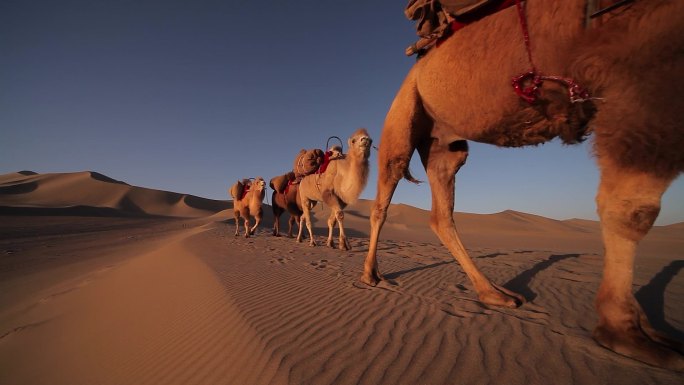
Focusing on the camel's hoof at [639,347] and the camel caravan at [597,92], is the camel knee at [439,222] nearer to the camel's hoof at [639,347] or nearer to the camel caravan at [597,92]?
the camel caravan at [597,92]

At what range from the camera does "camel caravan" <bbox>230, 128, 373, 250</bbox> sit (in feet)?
23.6

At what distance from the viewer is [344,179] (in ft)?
25.3

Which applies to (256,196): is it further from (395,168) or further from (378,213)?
(395,168)

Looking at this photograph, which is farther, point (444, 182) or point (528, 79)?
point (444, 182)

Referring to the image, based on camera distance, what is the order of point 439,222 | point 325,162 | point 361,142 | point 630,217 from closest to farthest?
point 630,217
point 439,222
point 361,142
point 325,162

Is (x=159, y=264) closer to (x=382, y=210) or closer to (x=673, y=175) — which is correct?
(x=382, y=210)

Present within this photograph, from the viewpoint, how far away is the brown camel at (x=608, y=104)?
51.2 inches

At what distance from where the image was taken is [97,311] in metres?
4.36

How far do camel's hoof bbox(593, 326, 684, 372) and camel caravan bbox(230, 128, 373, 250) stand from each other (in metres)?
5.56

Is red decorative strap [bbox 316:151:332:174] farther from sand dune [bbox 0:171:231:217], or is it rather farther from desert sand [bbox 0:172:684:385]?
sand dune [bbox 0:171:231:217]

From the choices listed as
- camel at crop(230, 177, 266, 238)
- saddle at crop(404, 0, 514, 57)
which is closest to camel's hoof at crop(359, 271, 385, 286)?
saddle at crop(404, 0, 514, 57)

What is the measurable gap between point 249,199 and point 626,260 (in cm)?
1297

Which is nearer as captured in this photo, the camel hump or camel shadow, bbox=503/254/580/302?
camel shadow, bbox=503/254/580/302

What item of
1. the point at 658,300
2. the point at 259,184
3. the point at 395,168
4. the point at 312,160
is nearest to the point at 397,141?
the point at 395,168
